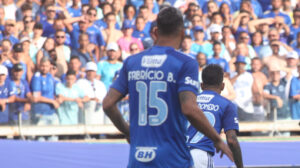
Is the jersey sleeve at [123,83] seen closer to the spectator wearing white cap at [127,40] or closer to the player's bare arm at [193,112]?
the player's bare arm at [193,112]

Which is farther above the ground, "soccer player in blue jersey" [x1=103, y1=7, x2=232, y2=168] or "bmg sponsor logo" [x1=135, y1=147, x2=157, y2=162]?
"soccer player in blue jersey" [x1=103, y1=7, x2=232, y2=168]

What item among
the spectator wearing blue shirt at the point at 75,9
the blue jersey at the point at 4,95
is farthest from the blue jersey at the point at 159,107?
the spectator wearing blue shirt at the point at 75,9

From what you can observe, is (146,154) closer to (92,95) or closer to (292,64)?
(92,95)

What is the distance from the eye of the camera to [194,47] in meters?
13.4

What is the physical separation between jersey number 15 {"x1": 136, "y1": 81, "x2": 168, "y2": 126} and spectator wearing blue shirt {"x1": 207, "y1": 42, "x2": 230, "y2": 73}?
8917 mm

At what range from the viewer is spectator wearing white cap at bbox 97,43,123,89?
1217cm

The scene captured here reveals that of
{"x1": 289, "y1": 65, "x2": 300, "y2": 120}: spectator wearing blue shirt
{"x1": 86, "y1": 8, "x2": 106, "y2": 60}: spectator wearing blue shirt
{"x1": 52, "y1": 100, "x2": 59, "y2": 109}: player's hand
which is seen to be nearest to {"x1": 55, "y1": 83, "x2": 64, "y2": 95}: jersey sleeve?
{"x1": 52, "y1": 100, "x2": 59, "y2": 109}: player's hand

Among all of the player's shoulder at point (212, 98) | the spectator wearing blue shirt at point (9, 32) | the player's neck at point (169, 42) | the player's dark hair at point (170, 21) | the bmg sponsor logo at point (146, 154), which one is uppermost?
the spectator wearing blue shirt at point (9, 32)

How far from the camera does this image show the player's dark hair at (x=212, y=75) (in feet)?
17.9

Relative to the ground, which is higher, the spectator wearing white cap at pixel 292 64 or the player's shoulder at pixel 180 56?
the player's shoulder at pixel 180 56

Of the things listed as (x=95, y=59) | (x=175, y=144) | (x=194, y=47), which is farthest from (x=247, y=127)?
(x=175, y=144)

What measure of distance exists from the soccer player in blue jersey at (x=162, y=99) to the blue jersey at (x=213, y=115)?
4.54 feet

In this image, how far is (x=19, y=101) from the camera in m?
11.0

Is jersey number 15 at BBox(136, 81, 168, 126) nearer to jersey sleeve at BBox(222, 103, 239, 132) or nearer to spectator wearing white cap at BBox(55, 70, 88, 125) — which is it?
jersey sleeve at BBox(222, 103, 239, 132)
